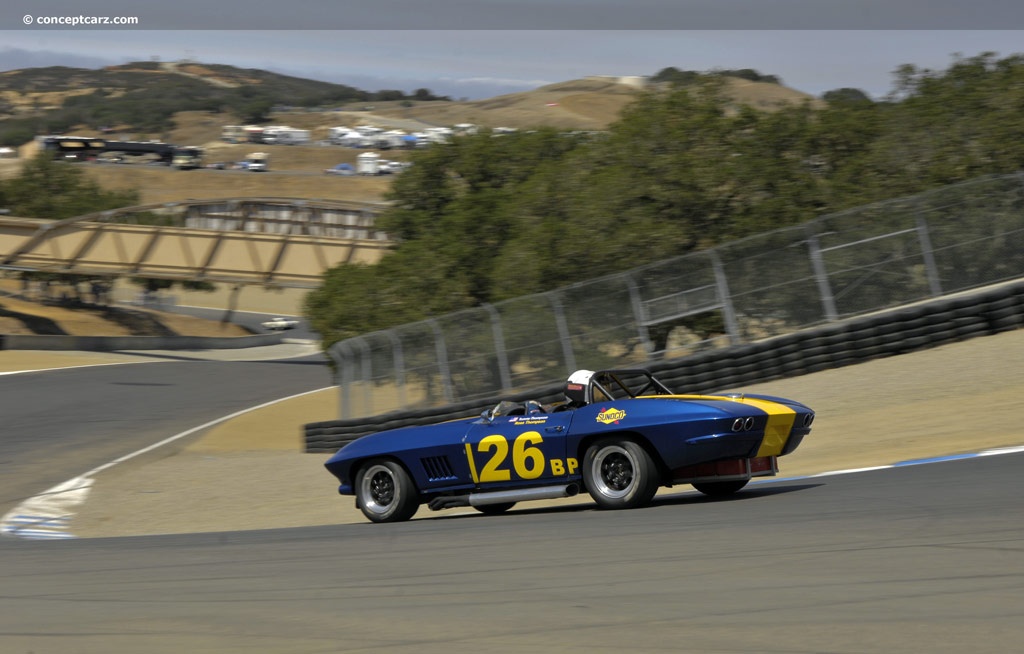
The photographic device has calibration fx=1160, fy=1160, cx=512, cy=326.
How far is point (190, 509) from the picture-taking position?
15.1 meters

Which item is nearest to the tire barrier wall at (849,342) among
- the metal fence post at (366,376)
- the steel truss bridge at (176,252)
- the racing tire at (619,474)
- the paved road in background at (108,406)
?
the metal fence post at (366,376)

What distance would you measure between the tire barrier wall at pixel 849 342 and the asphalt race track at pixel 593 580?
19.4 feet

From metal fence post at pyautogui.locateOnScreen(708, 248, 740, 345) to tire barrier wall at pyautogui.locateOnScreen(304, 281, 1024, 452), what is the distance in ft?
0.85

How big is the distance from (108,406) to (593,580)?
85.3 ft

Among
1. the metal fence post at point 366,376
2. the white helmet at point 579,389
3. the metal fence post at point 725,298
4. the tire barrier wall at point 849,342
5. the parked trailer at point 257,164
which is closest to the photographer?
the white helmet at point 579,389

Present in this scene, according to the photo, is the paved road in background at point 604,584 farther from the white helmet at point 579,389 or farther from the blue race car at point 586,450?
the white helmet at point 579,389

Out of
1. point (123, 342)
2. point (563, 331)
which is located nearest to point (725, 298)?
point (563, 331)

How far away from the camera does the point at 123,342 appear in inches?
1992

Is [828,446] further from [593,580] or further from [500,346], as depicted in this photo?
[593,580]

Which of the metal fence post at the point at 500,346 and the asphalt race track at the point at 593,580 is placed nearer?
the asphalt race track at the point at 593,580

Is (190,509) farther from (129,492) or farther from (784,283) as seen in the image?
(784,283)

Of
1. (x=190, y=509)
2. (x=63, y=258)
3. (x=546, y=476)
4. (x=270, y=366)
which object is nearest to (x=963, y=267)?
(x=546, y=476)

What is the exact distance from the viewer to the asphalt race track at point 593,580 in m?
4.45

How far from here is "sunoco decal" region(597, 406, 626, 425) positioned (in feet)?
29.1
